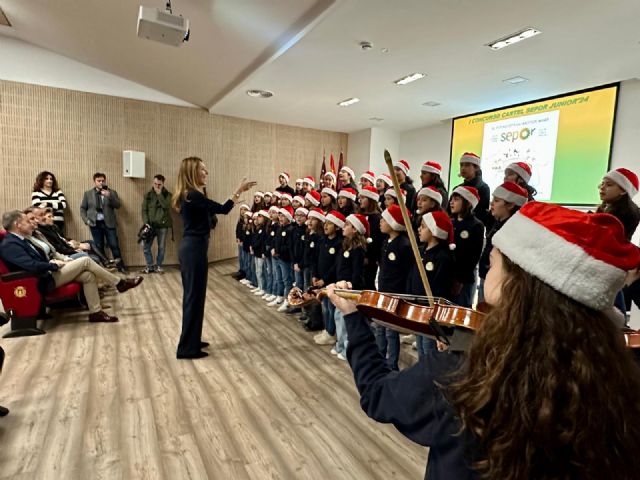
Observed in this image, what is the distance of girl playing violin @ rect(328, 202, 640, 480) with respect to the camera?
56 cm

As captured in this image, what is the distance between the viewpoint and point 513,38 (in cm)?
362

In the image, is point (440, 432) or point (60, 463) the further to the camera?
point (60, 463)

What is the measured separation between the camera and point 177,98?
712 cm

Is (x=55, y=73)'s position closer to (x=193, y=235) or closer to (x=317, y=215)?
(x=193, y=235)

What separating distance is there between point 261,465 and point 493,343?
171 centimetres

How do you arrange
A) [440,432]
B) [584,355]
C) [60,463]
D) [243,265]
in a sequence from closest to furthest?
[584,355], [440,432], [60,463], [243,265]

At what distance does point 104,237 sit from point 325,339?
507 centimetres

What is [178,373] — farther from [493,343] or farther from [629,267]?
[629,267]

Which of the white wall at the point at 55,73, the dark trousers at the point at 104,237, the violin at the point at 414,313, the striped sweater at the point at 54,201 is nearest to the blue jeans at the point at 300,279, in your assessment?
the violin at the point at 414,313

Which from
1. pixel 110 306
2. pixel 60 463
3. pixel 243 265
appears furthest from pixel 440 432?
pixel 243 265

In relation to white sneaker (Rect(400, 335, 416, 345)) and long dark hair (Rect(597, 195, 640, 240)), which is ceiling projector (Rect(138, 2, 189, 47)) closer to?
white sneaker (Rect(400, 335, 416, 345))

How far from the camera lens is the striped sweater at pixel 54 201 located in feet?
19.2

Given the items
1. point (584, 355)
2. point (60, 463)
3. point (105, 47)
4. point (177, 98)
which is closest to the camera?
point (584, 355)

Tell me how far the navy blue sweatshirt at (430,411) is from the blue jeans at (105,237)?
22.5 ft
